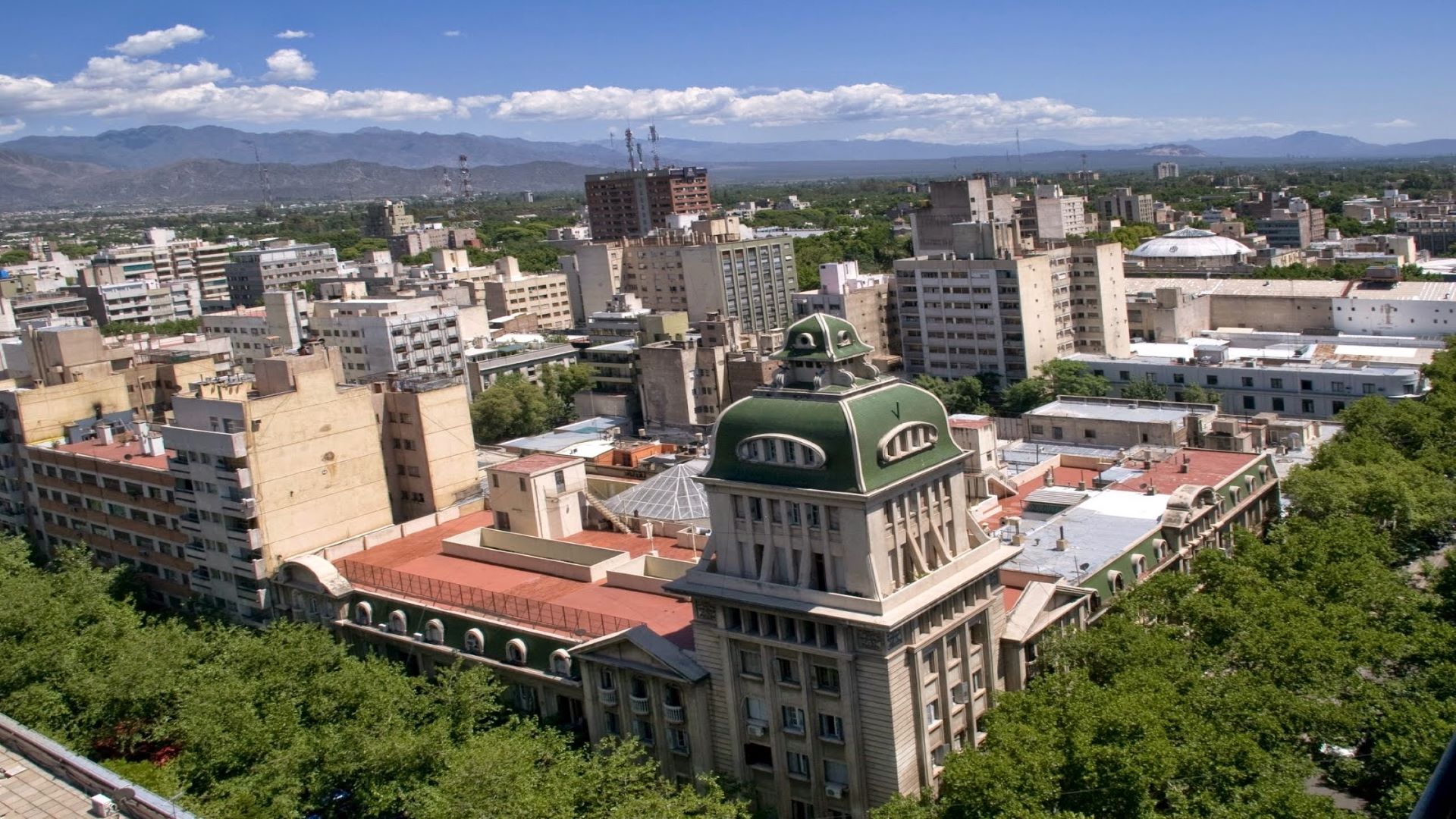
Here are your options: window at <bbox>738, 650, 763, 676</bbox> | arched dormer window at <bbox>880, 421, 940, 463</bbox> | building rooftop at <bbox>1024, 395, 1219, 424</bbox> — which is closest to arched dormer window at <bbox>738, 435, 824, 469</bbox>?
arched dormer window at <bbox>880, 421, 940, 463</bbox>

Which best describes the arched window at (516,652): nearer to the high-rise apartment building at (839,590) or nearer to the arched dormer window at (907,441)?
the high-rise apartment building at (839,590)

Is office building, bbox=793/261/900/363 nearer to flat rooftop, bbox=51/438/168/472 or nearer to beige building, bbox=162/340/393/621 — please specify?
beige building, bbox=162/340/393/621

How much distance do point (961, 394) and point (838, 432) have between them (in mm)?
80456

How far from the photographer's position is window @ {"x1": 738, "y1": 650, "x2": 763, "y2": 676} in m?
43.3

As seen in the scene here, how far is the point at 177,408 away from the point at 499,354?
7433 cm

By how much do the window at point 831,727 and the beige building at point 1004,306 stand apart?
8615 cm

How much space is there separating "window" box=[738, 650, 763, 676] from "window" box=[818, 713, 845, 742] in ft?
8.91

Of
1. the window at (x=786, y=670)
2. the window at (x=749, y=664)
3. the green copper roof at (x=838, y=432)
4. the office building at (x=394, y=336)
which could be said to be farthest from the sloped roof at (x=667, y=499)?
the office building at (x=394, y=336)

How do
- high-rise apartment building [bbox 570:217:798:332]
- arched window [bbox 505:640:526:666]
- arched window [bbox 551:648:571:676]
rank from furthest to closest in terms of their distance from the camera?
high-rise apartment building [bbox 570:217:798:332], arched window [bbox 505:640:526:666], arched window [bbox 551:648:571:676]

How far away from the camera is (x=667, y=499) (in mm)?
64250

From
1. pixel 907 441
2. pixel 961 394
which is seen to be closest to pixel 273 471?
pixel 907 441

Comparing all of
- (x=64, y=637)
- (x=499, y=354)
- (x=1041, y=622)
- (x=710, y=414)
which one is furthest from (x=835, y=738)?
(x=499, y=354)

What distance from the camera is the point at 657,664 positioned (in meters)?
44.4

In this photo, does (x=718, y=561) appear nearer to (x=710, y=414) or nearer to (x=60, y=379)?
(x=60, y=379)
